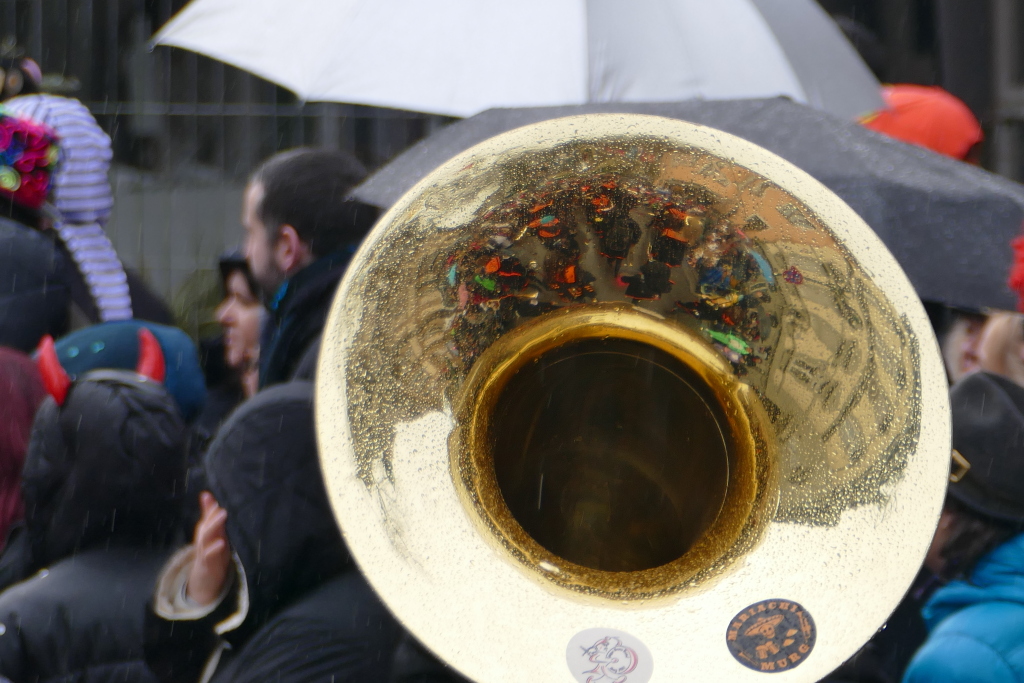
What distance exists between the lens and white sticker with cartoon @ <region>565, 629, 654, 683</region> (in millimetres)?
1313

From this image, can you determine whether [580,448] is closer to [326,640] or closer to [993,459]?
[326,640]

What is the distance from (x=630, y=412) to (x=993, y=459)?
0.64 metres

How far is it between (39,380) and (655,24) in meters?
1.72

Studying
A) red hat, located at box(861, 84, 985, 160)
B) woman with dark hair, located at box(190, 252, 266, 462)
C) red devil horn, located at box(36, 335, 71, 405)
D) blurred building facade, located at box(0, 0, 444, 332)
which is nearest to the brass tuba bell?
red devil horn, located at box(36, 335, 71, 405)

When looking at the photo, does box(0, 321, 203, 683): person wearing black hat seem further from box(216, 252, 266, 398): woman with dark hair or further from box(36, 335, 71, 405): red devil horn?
box(216, 252, 266, 398): woman with dark hair

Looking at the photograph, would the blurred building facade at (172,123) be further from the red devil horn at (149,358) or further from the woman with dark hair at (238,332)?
the red devil horn at (149,358)

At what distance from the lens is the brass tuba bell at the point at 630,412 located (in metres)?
1.32

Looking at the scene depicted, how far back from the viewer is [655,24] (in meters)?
2.41

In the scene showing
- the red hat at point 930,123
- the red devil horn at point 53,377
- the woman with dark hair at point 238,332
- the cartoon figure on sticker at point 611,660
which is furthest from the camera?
the woman with dark hair at point 238,332

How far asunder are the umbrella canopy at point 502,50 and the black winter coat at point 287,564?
1.05m

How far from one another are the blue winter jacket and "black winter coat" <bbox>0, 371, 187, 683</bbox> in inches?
53.5

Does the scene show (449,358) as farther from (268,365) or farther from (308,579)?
(268,365)

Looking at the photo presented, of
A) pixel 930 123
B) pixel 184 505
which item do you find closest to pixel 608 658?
pixel 184 505

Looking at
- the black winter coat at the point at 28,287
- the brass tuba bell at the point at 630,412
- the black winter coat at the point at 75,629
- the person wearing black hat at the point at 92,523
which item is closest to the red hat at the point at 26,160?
the black winter coat at the point at 28,287
